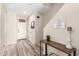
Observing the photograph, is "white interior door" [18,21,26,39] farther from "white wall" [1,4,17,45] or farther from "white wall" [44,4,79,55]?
"white wall" [44,4,79,55]

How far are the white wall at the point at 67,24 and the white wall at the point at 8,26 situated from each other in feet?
2.06

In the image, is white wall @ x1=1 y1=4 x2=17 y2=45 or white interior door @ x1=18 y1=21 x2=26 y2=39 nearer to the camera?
white wall @ x1=1 y1=4 x2=17 y2=45

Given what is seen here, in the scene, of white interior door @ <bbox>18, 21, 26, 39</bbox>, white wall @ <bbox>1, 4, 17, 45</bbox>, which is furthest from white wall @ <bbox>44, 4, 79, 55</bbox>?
white wall @ <bbox>1, 4, 17, 45</bbox>

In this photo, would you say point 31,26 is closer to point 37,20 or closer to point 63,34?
point 37,20

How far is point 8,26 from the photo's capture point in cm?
139

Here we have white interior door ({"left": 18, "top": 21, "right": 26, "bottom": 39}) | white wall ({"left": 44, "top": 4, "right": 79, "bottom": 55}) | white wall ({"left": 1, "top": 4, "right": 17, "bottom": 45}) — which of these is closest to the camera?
white wall ({"left": 44, "top": 4, "right": 79, "bottom": 55})

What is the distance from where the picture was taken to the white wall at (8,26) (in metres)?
1.27

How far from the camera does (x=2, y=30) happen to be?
1.23 metres

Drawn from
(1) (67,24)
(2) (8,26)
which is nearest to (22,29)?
(2) (8,26)

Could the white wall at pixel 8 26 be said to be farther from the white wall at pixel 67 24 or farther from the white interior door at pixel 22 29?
the white wall at pixel 67 24

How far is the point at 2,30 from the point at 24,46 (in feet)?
1.65

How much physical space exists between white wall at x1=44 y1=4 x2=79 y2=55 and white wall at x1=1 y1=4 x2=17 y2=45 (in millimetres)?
629

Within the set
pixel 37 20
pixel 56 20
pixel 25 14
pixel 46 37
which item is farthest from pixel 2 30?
pixel 56 20

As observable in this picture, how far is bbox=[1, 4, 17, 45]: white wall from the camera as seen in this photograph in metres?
1.27
